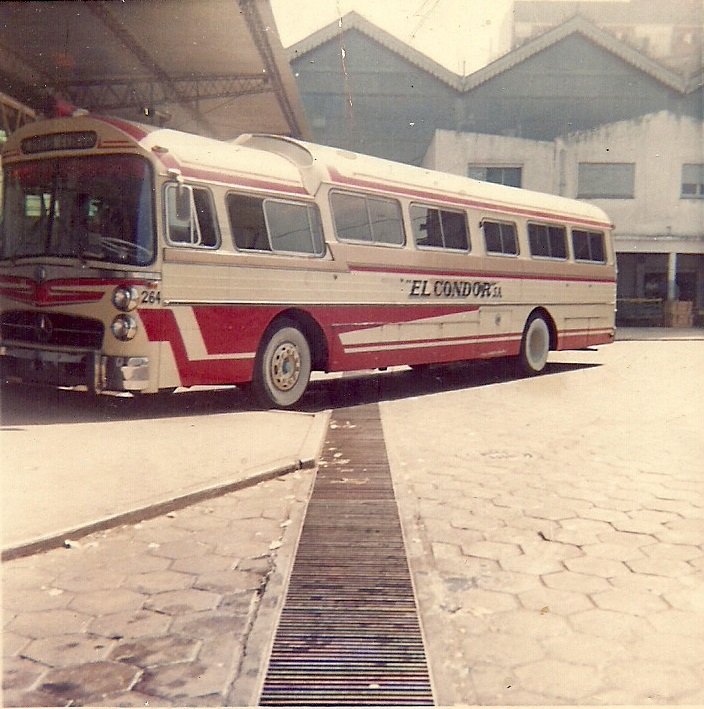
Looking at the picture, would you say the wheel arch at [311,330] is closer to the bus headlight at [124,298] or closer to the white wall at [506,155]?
the bus headlight at [124,298]

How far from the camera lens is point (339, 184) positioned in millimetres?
11141

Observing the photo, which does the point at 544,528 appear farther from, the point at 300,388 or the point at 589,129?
the point at 589,129

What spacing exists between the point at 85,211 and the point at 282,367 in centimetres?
280

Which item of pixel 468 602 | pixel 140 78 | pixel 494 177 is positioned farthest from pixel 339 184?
pixel 494 177

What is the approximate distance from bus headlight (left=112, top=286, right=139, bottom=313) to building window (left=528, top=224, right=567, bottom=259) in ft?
Answer: 25.9

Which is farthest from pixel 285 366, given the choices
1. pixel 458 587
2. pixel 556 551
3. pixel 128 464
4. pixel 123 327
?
pixel 458 587

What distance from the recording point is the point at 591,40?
109 ft

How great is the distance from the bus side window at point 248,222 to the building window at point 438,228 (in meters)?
2.87

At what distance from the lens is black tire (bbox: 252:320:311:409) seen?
33.2 ft

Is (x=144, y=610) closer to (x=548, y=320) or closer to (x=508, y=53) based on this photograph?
(x=548, y=320)

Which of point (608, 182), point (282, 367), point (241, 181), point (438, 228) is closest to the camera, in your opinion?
point (241, 181)

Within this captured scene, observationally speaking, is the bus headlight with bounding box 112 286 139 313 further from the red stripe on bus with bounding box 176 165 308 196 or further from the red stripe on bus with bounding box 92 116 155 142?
the red stripe on bus with bounding box 92 116 155 142

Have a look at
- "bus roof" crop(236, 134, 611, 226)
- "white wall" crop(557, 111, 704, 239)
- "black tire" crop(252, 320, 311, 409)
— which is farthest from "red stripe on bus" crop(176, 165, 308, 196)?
"white wall" crop(557, 111, 704, 239)

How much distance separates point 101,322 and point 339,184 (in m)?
3.72
